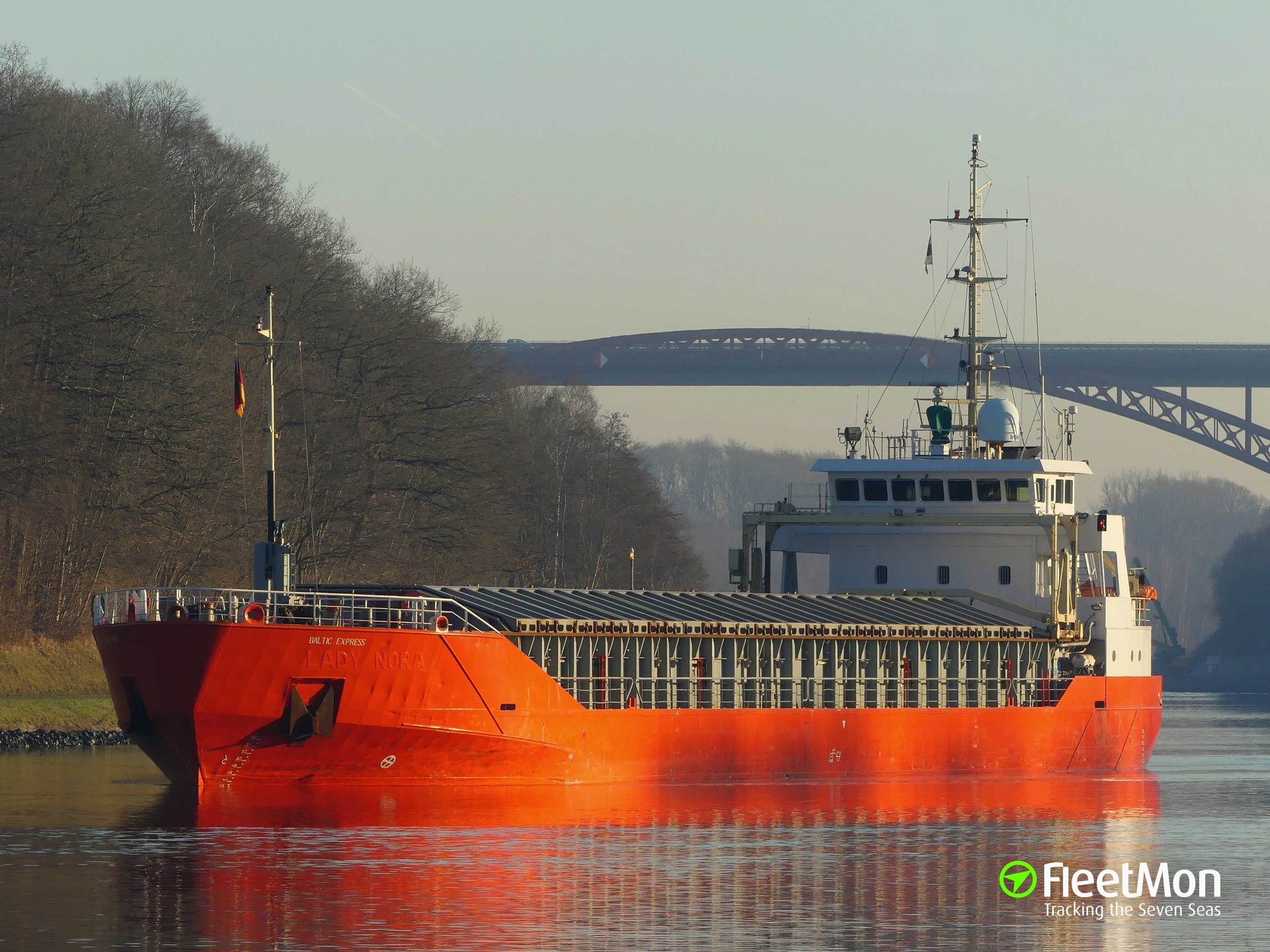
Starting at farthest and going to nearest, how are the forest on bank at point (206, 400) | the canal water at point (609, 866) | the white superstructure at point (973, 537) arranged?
the forest on bank at point (206, 400) < the white superstructure at point (973, 537) < the canal water at point (609, 866)

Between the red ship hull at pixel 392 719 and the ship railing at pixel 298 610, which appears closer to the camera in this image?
the red ship hull at pixel 392 719

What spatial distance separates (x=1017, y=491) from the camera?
5641cm

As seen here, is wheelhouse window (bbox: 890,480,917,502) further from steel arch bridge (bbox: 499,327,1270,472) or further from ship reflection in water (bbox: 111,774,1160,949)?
steel arch bridge (bbox: 499,327,1270,472)

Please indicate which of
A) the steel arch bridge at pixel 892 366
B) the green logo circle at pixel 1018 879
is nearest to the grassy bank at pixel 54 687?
the green logo circle at pixel 1018 879

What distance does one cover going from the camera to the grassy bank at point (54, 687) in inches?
2354

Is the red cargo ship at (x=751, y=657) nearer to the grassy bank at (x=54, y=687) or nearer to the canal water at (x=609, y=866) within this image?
the canal water at (x=609, y=866)

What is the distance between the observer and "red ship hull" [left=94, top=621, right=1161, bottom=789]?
39.5 m

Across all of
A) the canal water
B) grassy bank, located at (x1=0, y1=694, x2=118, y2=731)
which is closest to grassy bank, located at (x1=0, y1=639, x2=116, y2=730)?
grassy bank, located at (x1=0, y1=694, x2=118, y2=731)

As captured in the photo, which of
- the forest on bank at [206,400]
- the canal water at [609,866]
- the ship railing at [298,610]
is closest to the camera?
the canal water at [609,866]

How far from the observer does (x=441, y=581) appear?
87812mm

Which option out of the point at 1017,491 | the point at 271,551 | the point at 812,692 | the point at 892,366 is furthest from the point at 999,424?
the point at 892,366

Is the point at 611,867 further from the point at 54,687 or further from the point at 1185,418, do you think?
the point at 1185,418

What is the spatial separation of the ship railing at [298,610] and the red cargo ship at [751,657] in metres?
0.11

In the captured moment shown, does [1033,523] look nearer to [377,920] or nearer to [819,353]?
[377,920]
